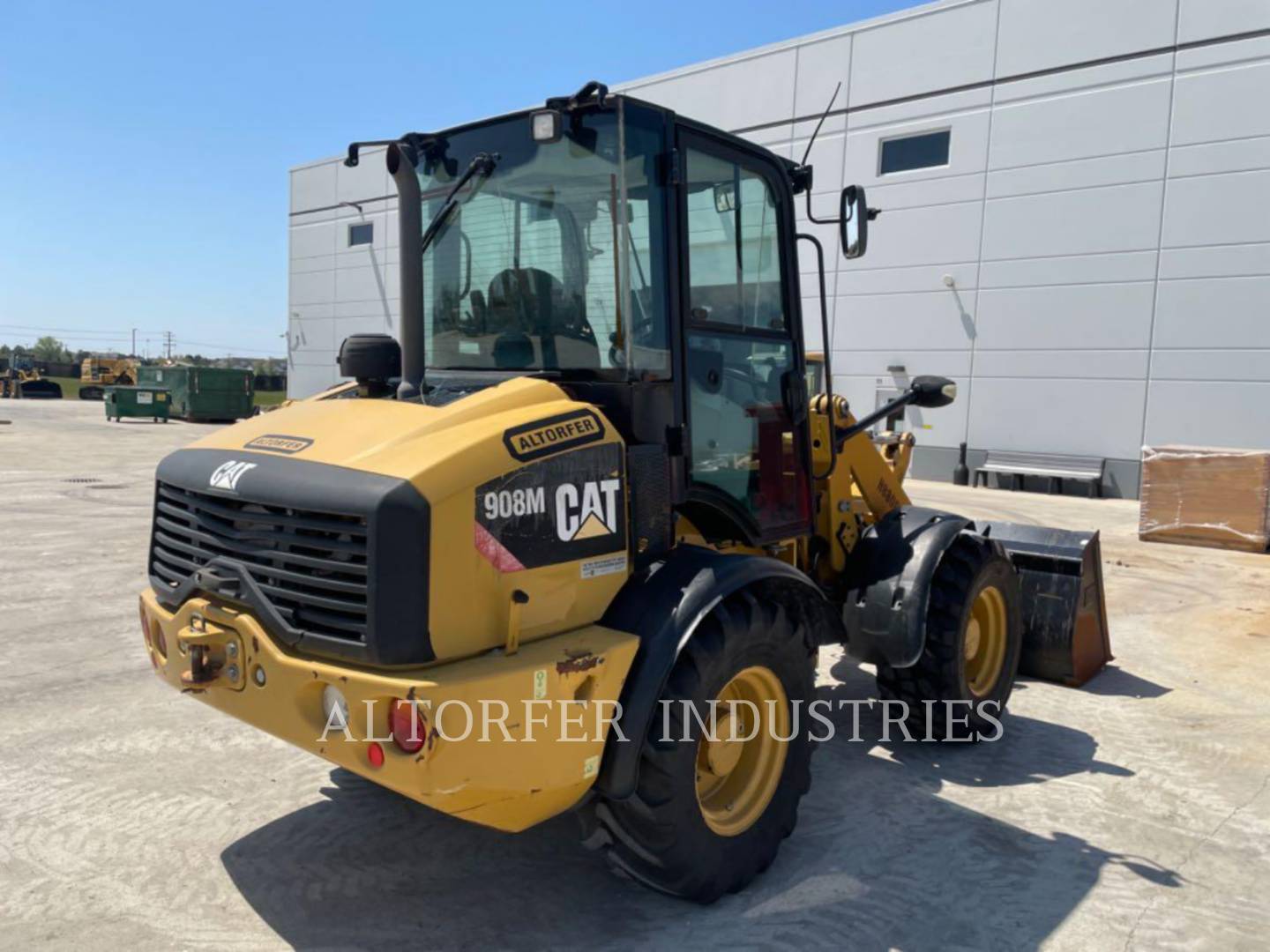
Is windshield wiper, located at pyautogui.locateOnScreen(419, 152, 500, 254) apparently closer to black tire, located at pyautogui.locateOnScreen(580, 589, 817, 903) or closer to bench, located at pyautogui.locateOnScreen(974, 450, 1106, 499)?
black tire, located at pyautogui.locateOnScreen(580, 589, 817, 903)

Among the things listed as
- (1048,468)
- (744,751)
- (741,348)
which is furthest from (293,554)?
(1048,468)

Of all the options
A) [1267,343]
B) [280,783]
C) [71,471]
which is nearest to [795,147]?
[1267,343]

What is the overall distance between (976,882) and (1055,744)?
166cm

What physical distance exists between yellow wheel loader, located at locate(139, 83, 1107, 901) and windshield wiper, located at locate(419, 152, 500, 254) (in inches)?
0.4

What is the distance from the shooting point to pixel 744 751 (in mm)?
3555

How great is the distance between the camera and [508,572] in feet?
9.16

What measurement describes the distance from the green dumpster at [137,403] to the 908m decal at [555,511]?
3269cm

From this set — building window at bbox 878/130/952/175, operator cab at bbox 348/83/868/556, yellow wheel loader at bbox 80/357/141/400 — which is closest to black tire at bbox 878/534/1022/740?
operator cab at bbox 348/83/868/556

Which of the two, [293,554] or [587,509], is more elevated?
[587,509]

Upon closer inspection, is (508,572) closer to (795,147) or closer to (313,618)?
(313,618)

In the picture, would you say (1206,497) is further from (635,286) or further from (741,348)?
(635,286)

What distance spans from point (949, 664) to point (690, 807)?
200cm

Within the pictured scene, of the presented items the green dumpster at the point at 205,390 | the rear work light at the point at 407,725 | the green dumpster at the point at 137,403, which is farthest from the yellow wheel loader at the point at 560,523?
the green dumpster at the point at 205,390

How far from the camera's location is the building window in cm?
1831
